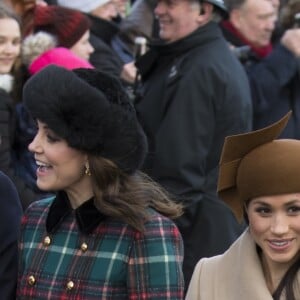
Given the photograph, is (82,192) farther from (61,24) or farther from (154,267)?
(61,24)

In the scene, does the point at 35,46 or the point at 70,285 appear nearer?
the point at 70,285

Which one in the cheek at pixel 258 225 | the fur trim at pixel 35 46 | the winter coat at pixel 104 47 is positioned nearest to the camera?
the cheek at pixel 258 225

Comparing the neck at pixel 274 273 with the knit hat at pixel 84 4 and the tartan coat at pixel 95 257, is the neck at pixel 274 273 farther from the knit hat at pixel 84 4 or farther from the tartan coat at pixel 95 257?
the knit hat at pixel 84 4

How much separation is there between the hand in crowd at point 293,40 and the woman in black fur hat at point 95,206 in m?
3.04

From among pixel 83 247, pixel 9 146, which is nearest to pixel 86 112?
pixel 83 247

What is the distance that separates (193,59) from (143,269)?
7.65 feet

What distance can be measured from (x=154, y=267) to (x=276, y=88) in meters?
3.25

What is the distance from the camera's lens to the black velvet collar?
11.7 feet

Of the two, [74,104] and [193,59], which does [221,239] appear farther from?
[74,104]

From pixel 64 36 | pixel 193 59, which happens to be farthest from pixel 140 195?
pixel 64 36

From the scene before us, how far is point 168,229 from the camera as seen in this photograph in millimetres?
3527

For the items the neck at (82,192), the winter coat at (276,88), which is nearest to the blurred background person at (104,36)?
the winter coat at (276,88)

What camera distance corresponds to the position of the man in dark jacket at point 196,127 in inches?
212

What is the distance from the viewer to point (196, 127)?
5.39 metres
